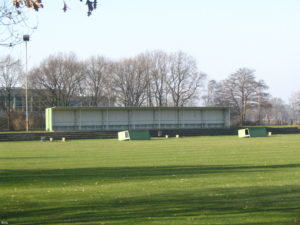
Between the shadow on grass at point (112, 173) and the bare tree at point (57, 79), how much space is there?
6915cm

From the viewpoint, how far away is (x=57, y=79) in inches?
3477

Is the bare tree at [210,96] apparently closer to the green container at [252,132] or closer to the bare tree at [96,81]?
the bare tree at [96,81]

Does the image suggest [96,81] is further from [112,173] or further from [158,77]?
[112,173]

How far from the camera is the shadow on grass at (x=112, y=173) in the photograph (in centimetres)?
1689

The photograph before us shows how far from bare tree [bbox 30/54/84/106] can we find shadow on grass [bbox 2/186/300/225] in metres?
77.4

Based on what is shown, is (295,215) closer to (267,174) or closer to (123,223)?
(123,223)

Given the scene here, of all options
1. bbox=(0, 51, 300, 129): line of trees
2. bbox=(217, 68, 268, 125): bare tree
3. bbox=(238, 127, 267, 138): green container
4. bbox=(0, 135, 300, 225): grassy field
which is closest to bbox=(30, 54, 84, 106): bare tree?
bbox=(0, 51, 300, 129): line of trees

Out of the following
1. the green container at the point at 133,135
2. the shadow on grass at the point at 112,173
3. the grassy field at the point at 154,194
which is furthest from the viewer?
the green container at the point at 133,135

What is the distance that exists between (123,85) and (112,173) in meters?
77.1

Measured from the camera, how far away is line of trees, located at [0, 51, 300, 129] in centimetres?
8769

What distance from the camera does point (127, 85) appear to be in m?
95.5

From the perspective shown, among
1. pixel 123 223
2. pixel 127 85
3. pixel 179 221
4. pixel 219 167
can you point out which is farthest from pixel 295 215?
pixel 127 85

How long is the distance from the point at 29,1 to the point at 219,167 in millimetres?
13882

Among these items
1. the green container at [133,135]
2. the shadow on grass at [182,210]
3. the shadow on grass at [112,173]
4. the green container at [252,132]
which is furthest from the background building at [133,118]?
the shadow on grass at [182,210]
